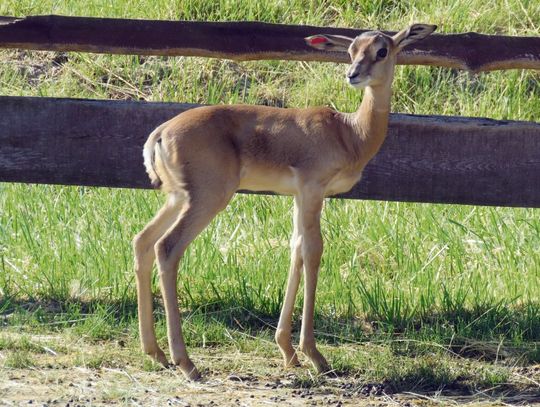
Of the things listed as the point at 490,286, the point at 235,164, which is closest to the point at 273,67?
the point at 490,286

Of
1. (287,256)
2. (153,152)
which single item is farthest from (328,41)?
(287,256)

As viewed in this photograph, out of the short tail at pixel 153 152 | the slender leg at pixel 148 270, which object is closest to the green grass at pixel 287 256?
the slender leg at pixel 148 270

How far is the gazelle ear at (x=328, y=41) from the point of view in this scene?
18.2ft

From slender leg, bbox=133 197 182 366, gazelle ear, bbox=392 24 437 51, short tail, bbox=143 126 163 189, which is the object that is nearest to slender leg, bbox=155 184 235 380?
slender leg, bbox=133 197 182 366

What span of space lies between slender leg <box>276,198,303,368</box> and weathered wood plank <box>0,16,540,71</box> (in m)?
1.08

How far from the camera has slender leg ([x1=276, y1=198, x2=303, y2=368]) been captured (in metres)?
5.41

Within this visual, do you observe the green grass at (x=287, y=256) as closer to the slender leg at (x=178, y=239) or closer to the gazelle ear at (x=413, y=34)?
the slender leg at (x=178, y=239)

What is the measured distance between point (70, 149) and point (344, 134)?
1670 millimetres

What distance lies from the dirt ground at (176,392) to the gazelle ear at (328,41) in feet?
6.16

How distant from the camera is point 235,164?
537cm

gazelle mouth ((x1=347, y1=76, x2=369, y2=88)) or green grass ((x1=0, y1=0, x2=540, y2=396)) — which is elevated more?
gazelle mouth ((x1=347, y1=76, x2=369, y2=88))

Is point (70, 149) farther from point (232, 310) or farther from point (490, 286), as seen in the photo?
point (490, 286)

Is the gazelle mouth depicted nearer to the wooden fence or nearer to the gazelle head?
the gazelle head

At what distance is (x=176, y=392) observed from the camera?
4.94 m
